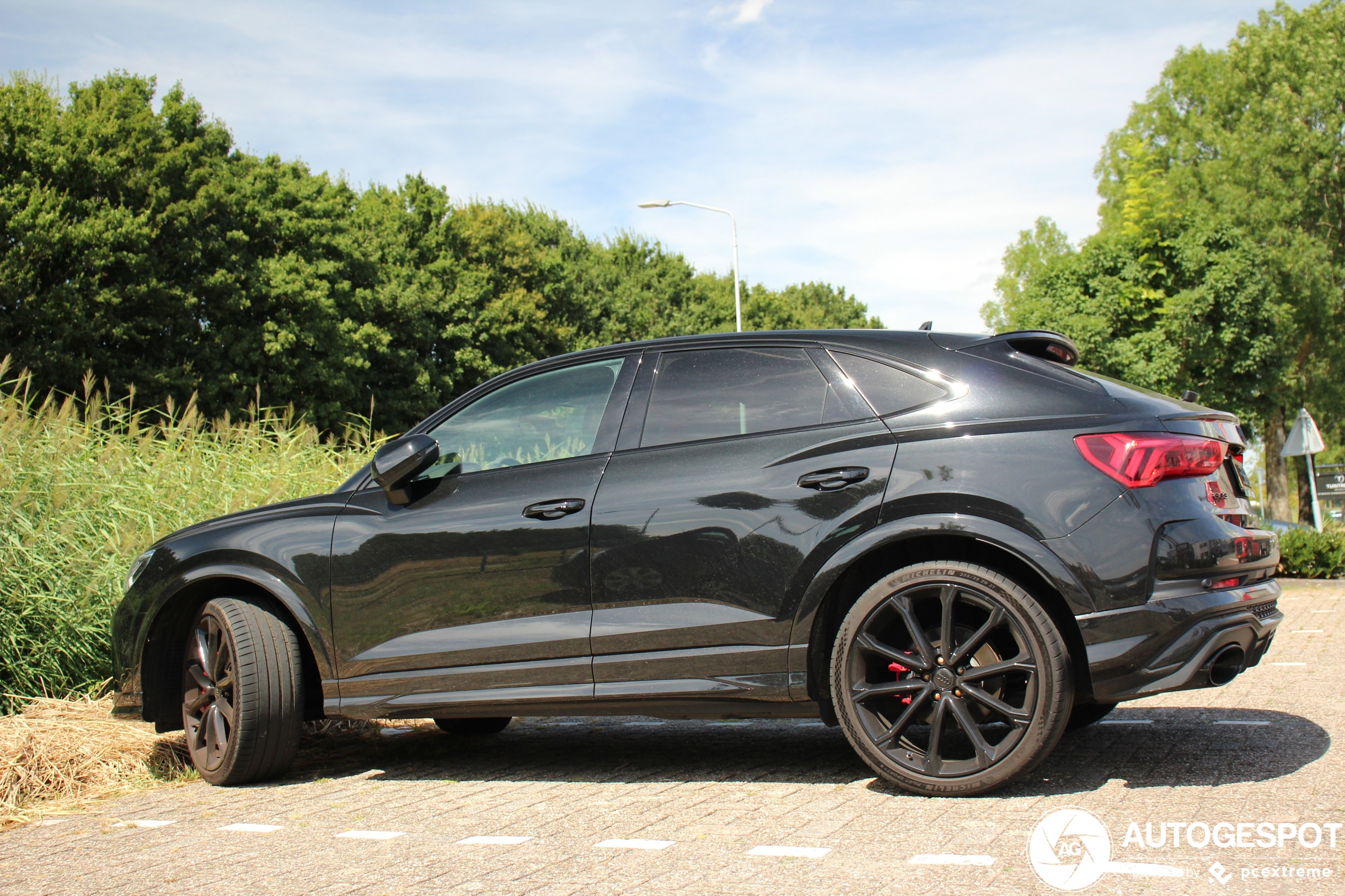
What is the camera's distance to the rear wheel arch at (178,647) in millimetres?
4922

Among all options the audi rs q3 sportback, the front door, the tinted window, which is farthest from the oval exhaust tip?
the front door

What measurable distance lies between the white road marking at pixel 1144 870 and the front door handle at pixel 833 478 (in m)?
1.44

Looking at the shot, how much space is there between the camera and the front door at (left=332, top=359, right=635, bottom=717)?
427cm

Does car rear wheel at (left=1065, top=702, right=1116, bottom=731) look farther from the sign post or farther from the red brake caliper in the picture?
the sign post

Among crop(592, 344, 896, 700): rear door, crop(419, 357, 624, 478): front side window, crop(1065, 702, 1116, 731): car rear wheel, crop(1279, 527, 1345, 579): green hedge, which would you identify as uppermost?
crop(419, 357, 624, 478): front side window

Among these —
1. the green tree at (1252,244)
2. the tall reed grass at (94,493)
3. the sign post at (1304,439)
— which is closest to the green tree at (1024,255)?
the green tree at (1252,244)

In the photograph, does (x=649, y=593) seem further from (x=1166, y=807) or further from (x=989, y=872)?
(x=1166, y=807)

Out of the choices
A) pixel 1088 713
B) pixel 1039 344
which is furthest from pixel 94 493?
pixel 1088 713

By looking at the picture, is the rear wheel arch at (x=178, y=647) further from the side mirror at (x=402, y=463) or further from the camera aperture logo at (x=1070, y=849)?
the camera aperture logo at (x=1070, y=849)

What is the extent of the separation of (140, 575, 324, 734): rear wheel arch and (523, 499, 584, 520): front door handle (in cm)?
126

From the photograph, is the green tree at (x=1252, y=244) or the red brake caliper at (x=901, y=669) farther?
the green tree at (x=1252, y=244)

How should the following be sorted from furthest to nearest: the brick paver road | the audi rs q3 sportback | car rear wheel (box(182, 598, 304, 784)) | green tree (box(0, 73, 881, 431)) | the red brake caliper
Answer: green tree (box(0, 73, 881, 431)) → car rear wheel (box(182, 598, 304, 784)) → the red brake caliper → the audi rs q3 sportback → the brick paver road

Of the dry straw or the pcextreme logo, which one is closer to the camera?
the pcextreme logo

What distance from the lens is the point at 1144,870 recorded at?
301cm
